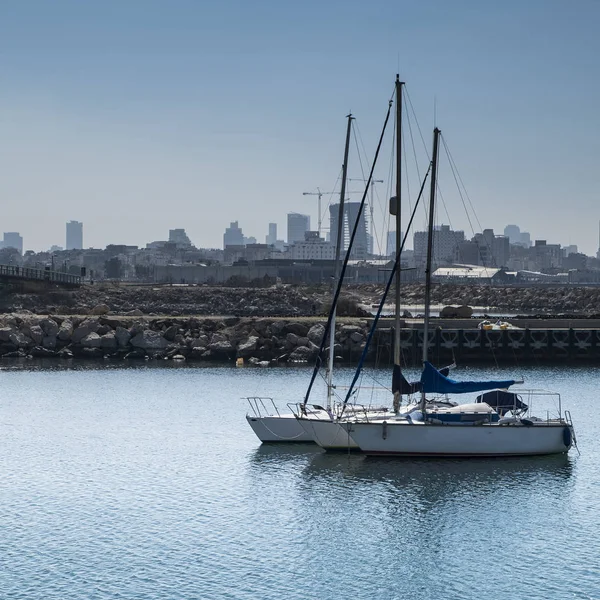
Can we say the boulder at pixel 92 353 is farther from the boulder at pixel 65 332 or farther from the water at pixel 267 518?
the water at pixel 267 518

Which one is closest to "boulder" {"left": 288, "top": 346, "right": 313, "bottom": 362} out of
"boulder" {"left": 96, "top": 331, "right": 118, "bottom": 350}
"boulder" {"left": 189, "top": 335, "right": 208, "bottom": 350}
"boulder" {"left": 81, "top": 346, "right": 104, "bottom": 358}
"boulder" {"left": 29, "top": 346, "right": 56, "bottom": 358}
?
"boulder" {"left": 189, "top": 335, "right": 208, "bottom": 350}

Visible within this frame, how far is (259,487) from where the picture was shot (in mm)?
37219

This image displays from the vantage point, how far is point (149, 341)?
81.9 m

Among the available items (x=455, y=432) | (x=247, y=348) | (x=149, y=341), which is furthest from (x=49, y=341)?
(x=455, y=432)

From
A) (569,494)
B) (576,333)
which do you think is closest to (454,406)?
(569,494)

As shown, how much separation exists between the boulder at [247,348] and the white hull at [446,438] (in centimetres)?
3884

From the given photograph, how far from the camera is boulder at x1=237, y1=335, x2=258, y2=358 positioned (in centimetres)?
7938

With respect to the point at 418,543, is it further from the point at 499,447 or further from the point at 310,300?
the point at 310,300

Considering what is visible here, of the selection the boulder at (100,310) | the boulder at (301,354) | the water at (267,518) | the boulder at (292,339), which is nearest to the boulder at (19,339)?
the boulder at (100,310)

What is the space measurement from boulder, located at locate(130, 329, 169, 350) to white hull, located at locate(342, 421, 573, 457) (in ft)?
140

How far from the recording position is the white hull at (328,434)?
4144cm

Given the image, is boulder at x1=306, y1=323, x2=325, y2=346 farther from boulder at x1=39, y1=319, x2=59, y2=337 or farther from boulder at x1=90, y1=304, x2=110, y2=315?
boulder at x1=90, y1=304, x2=110, y2=315

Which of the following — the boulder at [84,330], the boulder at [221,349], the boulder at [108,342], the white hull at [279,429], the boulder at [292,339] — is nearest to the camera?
the white hull at [279,429]

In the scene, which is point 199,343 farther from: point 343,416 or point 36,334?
point 343,416
